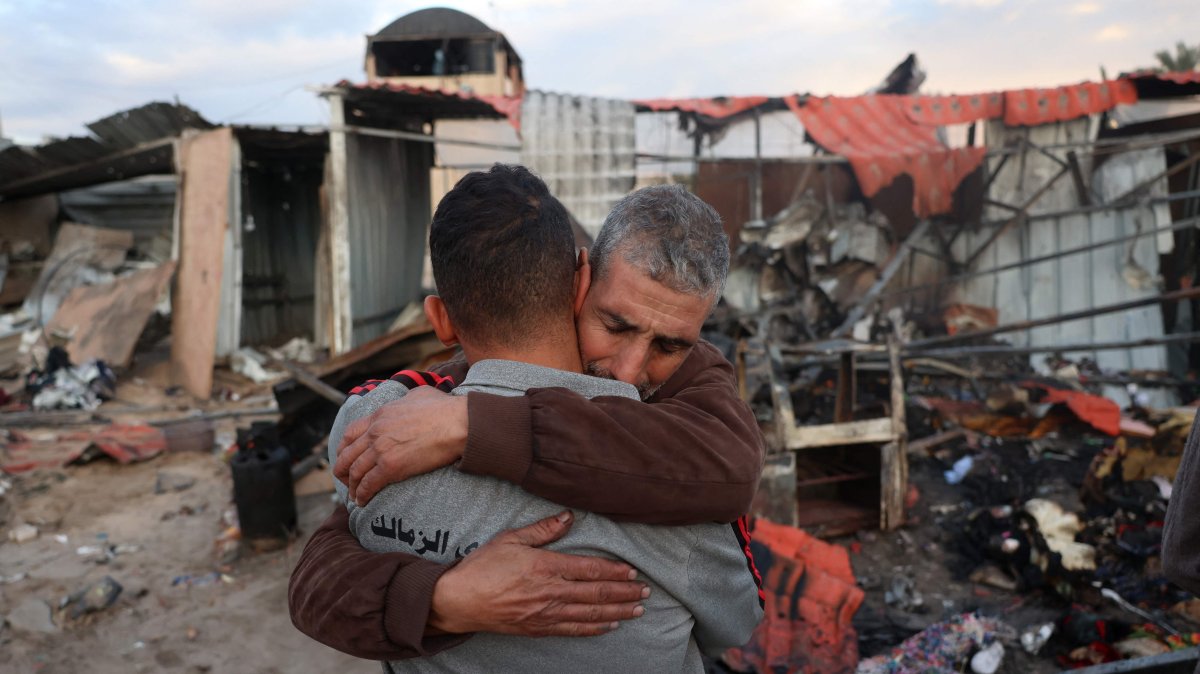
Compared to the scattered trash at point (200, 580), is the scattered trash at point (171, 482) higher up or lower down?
higher up

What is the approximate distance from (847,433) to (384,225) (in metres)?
8.25

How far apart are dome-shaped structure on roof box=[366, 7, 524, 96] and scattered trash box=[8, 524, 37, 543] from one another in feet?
51.8

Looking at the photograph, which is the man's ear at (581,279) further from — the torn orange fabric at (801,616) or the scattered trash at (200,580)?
the scattered trash at (200,580)

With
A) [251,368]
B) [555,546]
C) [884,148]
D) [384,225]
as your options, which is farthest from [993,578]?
[251,368]

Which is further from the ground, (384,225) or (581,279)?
(384,225)

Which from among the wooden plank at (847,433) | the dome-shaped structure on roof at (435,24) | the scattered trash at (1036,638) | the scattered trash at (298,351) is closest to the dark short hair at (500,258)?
the scattered trash at (1036,638)

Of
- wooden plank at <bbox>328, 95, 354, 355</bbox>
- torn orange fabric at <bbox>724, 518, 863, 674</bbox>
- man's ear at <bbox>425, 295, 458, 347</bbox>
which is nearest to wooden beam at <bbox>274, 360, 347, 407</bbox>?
torn orange fabric at <bbox>724, 518, 863, 674</bbox>

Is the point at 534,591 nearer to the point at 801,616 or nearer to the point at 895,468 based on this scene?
the point at 801,616

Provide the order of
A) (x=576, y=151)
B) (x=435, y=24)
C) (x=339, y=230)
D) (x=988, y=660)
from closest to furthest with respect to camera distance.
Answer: (x=988, y=660) → (x=576, y=151) → (x=339, y=230) → (x=435, y=24)

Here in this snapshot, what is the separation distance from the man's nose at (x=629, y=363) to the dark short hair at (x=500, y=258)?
0.34 meters

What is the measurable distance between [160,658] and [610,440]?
426 cm

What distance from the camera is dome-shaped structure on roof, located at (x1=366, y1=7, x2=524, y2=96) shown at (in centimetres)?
1947

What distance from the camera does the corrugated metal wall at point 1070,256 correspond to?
10984mm

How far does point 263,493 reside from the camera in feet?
17.3
